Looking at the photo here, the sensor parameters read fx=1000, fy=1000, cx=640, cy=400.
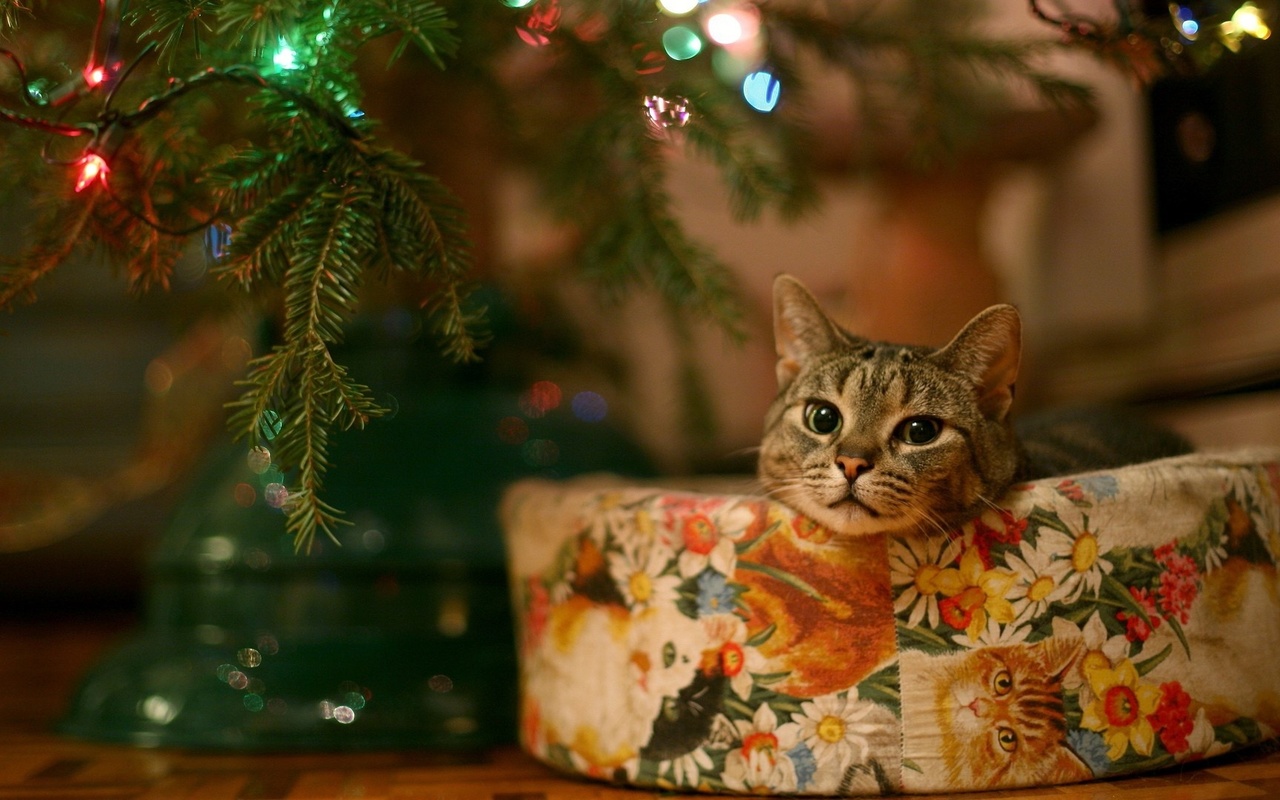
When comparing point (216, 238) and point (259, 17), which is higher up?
point (259, 17)

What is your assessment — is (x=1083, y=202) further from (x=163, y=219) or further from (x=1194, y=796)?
(x=163, y=219)

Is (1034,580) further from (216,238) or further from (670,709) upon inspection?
(216,238)

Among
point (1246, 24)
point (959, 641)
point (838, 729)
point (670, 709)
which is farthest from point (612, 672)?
point (1246, 24)

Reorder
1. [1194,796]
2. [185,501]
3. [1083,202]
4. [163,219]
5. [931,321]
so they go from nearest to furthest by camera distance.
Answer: [1194,796] < [163,219] < [185,501] < [931,321] < [1083,202]

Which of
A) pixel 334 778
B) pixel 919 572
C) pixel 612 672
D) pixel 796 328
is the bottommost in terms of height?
pixel 334 778

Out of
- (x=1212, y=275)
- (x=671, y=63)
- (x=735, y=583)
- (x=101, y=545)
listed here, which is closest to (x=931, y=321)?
(x=1212, y=275)

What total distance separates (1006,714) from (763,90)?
2.37 feet

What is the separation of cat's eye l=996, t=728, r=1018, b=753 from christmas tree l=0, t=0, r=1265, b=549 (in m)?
0.46

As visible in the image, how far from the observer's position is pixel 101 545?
2506 mm

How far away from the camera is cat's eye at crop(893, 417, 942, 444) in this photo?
36.1 inches

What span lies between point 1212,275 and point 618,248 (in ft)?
4.49

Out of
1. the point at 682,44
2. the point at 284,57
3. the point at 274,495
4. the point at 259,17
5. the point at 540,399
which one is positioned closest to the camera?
the point at 259,17

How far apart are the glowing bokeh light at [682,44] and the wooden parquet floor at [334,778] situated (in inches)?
31.6

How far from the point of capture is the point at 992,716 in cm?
88
